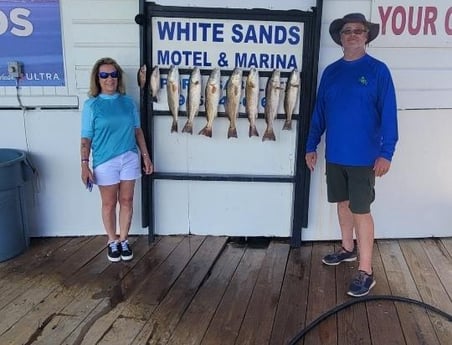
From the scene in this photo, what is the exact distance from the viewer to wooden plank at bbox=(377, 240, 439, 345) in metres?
2.59

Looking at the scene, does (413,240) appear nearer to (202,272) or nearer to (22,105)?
(202,272)

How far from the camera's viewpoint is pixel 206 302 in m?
2.93

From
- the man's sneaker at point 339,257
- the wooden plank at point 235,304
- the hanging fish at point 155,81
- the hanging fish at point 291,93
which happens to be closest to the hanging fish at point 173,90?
the hanging fish at point 155,81

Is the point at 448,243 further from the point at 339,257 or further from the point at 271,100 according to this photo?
the point at 271,100

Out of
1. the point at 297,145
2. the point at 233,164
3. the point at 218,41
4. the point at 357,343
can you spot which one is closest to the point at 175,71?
the point at 218,41

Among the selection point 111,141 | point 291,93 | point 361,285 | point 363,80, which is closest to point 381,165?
point 363,80

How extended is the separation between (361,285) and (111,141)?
1.97 metres

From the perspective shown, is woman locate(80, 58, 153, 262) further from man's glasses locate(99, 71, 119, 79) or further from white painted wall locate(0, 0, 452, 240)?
white painted wall locate(0, 0, 452, 240)

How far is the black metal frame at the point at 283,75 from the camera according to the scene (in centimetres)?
346

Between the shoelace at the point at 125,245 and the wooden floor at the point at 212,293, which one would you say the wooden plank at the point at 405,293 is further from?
the shoelace at the point at 125,245

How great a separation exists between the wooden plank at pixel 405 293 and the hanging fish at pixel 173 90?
1957 millimetres

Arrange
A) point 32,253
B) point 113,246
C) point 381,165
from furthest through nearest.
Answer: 1. point 32,253
2. point 113,246
3. point 381,165

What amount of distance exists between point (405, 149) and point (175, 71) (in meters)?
1.93

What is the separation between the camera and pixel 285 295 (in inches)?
119
